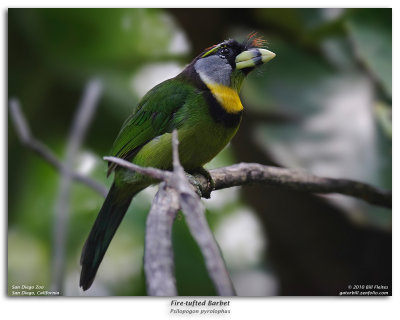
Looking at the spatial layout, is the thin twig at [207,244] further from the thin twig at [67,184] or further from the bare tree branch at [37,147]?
the thin twig at [67,184]

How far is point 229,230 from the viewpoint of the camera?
212cm

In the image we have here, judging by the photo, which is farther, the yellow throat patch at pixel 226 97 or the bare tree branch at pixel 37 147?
the bare tree branch at pixel 37 147

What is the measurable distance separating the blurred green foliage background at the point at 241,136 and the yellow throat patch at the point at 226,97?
0.28 meters

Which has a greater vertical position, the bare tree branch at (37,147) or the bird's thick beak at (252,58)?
the bird's thick beak at (252,58)

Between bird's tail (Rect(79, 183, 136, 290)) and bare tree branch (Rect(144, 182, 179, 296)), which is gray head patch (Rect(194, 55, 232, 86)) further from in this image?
bare tree branch (Rect(144, 182, 179, 296))

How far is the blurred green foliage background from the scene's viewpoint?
208 centimetres

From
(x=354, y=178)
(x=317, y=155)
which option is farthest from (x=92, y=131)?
(x=354, y=178)

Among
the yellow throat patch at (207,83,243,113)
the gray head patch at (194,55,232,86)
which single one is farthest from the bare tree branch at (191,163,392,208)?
the gray head patch at (194,55,232,86)

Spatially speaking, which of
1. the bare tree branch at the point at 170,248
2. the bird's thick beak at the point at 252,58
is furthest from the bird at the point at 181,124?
the bare tree branch at the point at 170,248

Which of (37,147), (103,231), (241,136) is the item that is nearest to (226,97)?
(241,136)

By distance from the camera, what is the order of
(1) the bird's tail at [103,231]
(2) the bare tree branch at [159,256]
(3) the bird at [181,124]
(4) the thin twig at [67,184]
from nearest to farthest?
1. (2) the bare tree branch at [159,256]
2. (3) the bird at [181,124]
3. (1) the bird's tail at [103,231]
4. (4) the thin twig at [67,184]

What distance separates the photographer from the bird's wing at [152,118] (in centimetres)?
185

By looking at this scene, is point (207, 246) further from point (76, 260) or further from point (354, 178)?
point (354, 178)

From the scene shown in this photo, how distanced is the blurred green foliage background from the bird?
0.13 meters
